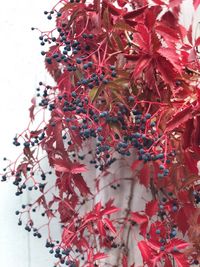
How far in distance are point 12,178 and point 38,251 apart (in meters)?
0.22

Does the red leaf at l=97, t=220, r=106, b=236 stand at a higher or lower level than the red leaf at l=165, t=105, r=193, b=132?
lower

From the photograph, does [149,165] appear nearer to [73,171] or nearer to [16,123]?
[73,171]

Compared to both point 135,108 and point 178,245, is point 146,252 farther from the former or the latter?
point 135,108

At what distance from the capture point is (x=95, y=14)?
3.03 feet

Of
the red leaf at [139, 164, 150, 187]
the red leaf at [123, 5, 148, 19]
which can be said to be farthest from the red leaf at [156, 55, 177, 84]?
the red leaf at [139, 164, 150, 187]

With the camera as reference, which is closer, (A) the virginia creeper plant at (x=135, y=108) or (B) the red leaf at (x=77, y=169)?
(A) the virginia creeper plant at (x=135, y=108)

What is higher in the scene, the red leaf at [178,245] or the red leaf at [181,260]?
the red leaf at [178,245]

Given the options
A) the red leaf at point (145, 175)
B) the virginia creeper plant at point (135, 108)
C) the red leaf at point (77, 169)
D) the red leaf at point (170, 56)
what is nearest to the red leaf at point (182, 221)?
the virginia creeper plant at point (135, 108)

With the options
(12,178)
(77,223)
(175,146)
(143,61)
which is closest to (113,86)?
(143,61)

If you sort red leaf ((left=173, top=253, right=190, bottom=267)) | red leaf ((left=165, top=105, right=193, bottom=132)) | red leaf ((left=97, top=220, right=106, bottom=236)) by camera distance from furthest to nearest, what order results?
red leaf ((left=97, top=220, right=106, bottom=236)) → red leaf ((left=173, top=253, right=190, bottom=267)) → red leaf ((left=165, top=105, right=193, bottom=132))

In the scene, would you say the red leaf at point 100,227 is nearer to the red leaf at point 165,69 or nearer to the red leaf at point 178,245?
the red leaf at point 178,245

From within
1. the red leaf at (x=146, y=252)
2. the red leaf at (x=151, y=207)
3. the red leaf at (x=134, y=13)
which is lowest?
the red leaf at (x=146, y=252)

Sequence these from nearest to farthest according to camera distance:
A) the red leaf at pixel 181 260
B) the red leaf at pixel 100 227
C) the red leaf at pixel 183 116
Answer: the red leaf at pixel 183 116, the red leaf at pixel 181 260, the red leaf at pixel 100 227

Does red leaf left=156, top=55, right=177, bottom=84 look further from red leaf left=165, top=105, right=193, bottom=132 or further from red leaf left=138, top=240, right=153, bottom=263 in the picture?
red leaf left=138, top=240, right=153, bottom=263
